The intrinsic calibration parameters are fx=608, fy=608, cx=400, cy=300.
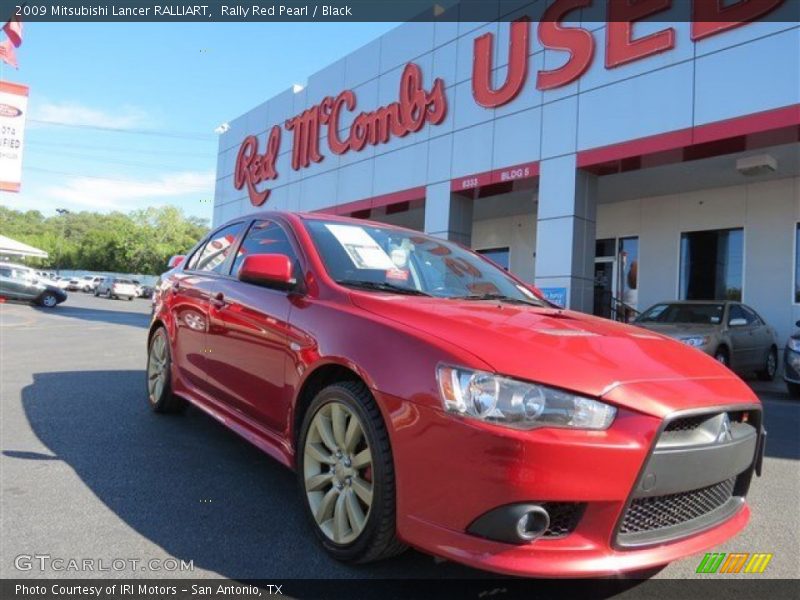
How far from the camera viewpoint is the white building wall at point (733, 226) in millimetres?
12414

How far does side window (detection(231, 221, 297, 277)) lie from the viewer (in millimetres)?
3701

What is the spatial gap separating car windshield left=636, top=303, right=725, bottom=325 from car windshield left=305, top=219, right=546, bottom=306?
6991 mm

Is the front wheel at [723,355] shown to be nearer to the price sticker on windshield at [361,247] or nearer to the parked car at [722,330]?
the parked car at [722,330]

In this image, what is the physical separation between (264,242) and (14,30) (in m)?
16.2

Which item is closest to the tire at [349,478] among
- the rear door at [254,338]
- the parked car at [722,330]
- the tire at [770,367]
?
the rear door at [254,338]

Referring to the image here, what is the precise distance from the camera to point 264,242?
3992 millimetres

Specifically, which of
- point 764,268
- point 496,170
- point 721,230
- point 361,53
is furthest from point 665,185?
point 361,53

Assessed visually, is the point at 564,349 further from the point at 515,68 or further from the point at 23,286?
the point at 23,286

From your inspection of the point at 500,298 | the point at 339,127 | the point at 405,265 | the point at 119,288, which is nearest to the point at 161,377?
the point at 405,265

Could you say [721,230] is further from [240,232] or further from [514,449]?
[514,449]

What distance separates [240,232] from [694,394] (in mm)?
3253

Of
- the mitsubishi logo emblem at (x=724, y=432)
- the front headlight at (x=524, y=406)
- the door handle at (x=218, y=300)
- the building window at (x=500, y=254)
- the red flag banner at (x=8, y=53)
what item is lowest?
the mitsubishi logo emblem at (x=724, y=432)

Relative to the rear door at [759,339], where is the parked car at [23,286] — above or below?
above

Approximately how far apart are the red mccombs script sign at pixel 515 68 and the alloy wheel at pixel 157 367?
9.33m
